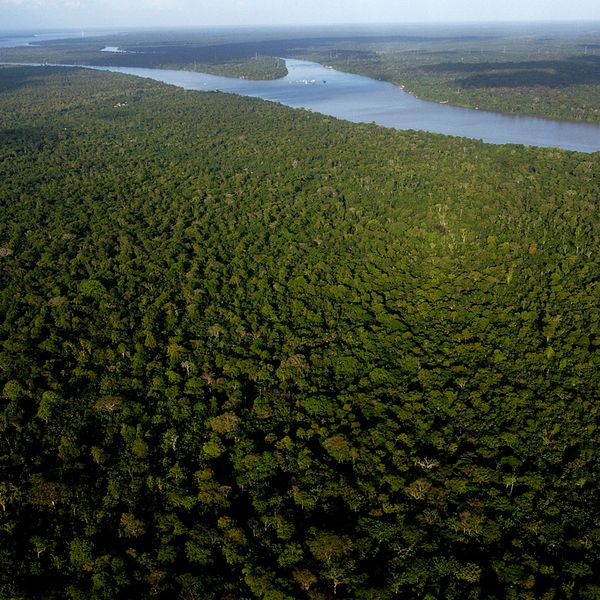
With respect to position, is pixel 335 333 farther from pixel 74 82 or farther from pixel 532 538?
pixel 74 82

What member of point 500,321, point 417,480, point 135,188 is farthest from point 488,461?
point 135,188

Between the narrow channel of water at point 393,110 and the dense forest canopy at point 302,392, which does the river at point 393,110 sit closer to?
the narrow channel of water at point 393,110

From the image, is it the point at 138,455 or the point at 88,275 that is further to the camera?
the point at 88,275

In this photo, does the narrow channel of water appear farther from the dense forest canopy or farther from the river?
the dense forest canopy

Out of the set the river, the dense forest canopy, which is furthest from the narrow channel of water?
the dense forest canopy

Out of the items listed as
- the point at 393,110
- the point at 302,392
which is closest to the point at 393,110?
the point at 393,110

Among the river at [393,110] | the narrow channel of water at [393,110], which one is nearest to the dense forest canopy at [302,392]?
the narrow channel of water at [393,110]
